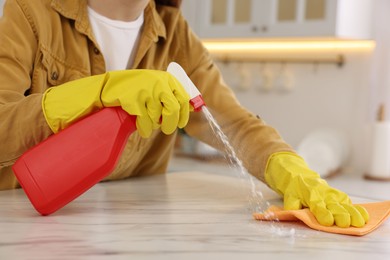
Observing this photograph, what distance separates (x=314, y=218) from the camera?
3.61ft

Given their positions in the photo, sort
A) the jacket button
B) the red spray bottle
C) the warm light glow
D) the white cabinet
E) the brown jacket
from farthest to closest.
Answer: the warm light glow, the white cabinet, the jacket button, the brown jacket, the red spray bottle

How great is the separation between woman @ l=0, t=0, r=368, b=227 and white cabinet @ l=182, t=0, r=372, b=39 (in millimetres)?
1129

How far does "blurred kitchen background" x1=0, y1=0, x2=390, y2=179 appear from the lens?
2.60 metres

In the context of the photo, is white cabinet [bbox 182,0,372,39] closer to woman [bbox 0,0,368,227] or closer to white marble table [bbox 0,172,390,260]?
woman [bbox 0,0,368,227]

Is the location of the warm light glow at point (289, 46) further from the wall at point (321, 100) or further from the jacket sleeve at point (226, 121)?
the jacket sleeve at point (226, 121)

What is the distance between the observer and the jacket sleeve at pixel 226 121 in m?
1.39

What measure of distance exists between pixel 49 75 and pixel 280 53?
73.9 inches

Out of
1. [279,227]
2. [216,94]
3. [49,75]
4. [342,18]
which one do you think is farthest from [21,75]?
[342,18]

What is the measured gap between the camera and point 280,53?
3020mm

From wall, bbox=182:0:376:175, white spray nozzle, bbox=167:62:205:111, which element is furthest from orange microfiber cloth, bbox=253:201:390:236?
wall, bbox=182:0:376:175

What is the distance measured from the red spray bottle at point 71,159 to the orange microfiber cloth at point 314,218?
0.97 feet

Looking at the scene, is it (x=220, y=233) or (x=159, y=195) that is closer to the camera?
(x=220, y=233)

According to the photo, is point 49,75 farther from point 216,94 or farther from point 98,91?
point 216,94

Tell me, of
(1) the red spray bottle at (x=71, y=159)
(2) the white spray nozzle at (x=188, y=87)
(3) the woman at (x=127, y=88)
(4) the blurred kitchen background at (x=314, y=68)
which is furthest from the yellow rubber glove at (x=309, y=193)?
(4) the blurred kitchen background at (x=314, y=68)
